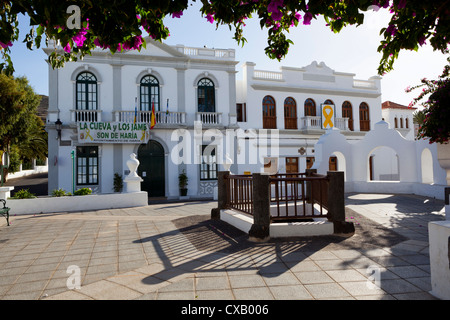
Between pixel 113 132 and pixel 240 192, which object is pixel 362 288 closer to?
pixel 240 192

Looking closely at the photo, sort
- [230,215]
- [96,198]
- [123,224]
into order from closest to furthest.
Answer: [230,215], [123,224], [96,198]

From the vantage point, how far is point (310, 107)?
21844 mm

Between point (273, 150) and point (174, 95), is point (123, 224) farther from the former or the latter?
point (273, 150)

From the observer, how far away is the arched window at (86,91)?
1627 cm

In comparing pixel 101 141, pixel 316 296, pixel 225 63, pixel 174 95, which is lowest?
pixel 316 296

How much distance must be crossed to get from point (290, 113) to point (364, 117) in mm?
6609

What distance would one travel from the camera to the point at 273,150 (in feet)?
66.4

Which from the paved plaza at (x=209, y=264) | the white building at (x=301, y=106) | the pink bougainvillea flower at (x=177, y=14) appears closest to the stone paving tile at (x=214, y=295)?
the paved plaza at (x=209, y=264)

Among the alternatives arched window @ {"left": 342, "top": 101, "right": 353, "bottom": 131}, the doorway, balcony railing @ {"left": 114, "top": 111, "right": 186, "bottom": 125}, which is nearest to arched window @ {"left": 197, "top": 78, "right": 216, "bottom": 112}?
balcony railing @ {"left": 114, "top": 111, "right": 186, "bottom": 125}

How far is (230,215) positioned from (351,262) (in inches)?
128

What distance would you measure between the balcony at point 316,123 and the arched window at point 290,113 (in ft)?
2.06

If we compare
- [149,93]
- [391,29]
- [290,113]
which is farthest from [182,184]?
[391,29]
